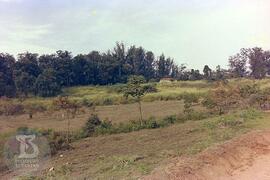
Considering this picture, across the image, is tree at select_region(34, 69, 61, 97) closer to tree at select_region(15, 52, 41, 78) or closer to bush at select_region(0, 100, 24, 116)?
tree at select_region(15, 52, 41, 78)

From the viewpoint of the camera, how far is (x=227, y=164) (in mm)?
12078

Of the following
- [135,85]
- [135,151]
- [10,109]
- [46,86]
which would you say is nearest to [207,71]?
[46,86]

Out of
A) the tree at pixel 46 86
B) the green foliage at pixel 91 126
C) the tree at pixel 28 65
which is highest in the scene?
the tree at pixel 28 65

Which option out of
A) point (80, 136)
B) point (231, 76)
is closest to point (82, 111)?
point (80, 136)

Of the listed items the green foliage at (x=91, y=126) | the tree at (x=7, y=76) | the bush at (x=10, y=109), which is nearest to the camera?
the green foliage at (x=91, y=126)

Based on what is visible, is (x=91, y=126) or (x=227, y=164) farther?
(x=91, y=126)

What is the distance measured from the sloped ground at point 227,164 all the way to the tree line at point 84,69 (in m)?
47.5

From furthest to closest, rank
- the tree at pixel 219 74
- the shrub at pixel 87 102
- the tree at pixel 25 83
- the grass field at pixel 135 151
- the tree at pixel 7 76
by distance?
1. the tree at pixel 219 74
2. the tree at pixel 7 76
3. the tree at pixel 25 83
4. the shrub at pixel 87 102
5. the grass field at pixel 135 151

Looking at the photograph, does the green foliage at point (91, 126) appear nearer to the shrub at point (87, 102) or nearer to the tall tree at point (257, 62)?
the shrub at point (87, 102)

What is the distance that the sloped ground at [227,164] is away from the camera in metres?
10.3

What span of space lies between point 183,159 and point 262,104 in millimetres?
19931

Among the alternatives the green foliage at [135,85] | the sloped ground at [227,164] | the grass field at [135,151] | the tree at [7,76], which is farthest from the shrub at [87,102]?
the sloped ground at [227,164]

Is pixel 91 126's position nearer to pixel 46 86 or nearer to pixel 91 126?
pixel 91 126

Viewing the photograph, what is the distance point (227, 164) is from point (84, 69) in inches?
2380
